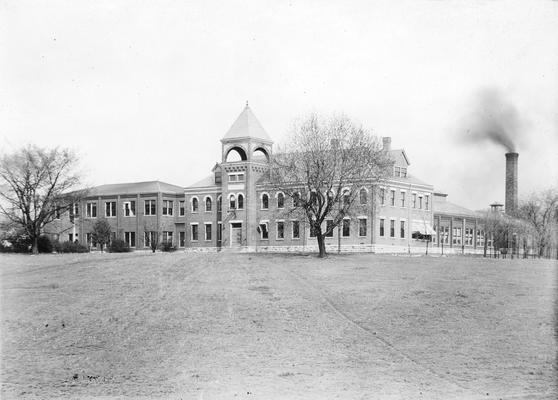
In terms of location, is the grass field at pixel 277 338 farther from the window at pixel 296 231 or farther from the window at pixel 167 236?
the window at pixel 167 236

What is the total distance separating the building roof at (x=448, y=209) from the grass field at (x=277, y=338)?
41948mm

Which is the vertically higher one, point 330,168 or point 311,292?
point 330,168

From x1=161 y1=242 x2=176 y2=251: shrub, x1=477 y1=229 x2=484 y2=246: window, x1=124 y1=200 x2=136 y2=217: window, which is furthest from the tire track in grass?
x1=477 y1=229 x2=484 y2=246: window

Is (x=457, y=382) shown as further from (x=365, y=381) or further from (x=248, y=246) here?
(x=248, y=246)

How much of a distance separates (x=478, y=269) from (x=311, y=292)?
1387cm

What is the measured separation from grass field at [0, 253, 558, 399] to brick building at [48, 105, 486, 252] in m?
27.1

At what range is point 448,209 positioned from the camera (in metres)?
72.7

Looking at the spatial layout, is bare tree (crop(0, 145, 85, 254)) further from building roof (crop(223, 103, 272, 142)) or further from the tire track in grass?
the tire track in grass

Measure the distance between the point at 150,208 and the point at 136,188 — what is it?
3.63m

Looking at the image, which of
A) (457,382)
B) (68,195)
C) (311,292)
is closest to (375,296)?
(311,292)

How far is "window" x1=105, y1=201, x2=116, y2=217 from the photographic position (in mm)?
76438

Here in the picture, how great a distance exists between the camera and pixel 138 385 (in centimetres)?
1384

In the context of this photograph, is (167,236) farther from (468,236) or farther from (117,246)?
(468,236)

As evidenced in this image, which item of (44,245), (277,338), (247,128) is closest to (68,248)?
(44,245)
